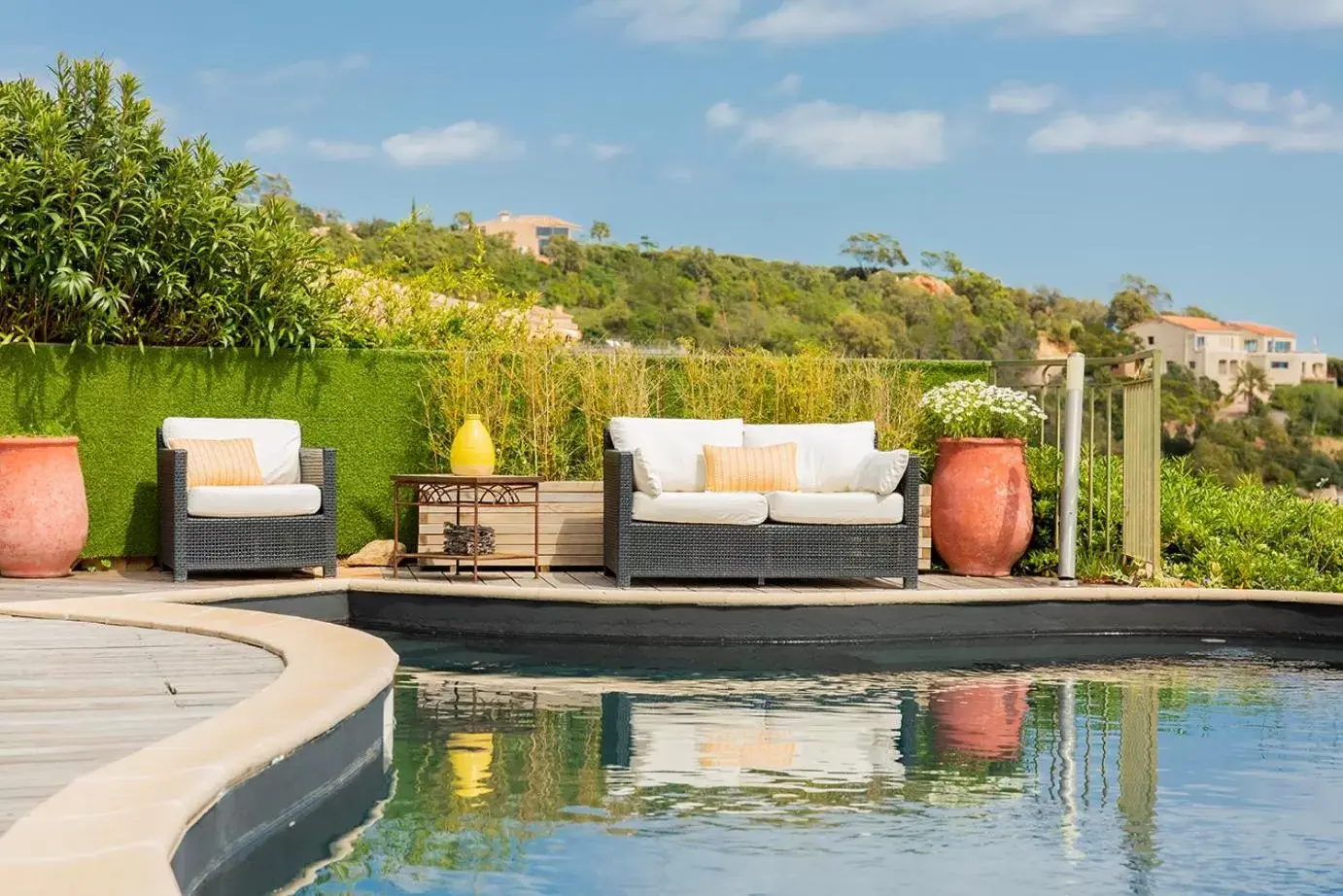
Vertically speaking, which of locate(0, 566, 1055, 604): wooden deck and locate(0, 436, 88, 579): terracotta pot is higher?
locate(0, 436, 88, 579): terracotta pot

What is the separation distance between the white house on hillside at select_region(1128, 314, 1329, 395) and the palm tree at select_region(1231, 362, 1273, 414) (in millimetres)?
145

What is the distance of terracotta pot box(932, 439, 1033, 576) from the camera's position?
798 centimetres

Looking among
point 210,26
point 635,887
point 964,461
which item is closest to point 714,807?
point 635,887

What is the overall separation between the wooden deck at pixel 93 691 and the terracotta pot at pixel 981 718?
2132mm

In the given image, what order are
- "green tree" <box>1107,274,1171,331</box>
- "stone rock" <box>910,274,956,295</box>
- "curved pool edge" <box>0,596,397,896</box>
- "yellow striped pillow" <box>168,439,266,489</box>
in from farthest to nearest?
1. "green tree" <box>1107,274,1171,331</box>
2. "stone rock" <box>910,274,956,295</box>
3. "yellow striped pillow" <box>168,439,266,489</box>
4. "curved pool edge" <box>0,596,397,896</box>

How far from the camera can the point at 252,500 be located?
24.2 feet

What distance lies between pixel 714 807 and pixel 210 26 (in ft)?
146

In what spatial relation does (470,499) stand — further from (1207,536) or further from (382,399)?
(1207,536)

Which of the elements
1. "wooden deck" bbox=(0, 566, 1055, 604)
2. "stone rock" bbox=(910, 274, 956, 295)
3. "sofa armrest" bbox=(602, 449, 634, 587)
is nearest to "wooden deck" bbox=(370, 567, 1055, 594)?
"wooden deck" bbox=(0, 566, 1055, 604)

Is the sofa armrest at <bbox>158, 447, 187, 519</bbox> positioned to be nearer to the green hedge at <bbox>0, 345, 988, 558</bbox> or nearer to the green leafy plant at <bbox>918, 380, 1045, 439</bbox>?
the green hedge at <bbox>0, 345, 988, 558</bbox>

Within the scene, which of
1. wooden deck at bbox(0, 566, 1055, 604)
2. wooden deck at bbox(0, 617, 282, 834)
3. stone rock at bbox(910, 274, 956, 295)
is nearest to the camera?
wooden deck at bbox(0, 617, 282, 834)

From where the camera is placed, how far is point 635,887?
311cm

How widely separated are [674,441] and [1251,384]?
120ft

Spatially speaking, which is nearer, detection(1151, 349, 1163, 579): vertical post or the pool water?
the pool water
